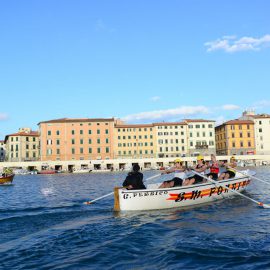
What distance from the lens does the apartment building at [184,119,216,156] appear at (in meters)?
94.1

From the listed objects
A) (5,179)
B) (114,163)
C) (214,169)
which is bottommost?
(5,179)

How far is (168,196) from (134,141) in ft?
258

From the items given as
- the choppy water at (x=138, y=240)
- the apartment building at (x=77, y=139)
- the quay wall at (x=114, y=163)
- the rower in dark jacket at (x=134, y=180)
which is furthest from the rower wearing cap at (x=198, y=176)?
the apartment building at (x=77, y=139)

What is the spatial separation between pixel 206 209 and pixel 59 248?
690 centimetres

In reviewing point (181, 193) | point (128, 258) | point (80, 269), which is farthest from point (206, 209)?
point (80, 269)

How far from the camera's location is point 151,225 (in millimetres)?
10359

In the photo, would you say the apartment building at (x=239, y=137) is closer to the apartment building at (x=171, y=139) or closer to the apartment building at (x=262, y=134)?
the apartment building at (x=262, y=134)

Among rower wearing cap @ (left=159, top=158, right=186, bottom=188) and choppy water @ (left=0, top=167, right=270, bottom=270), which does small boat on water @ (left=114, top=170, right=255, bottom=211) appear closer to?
choppy water @ (left=0, top=167, right=270, bottom=270)

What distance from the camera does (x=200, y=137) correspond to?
311 ft

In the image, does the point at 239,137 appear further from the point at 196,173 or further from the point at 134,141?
the point at 196,173

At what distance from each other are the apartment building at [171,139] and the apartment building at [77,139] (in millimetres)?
11942

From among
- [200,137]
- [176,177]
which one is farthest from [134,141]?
[176,177]

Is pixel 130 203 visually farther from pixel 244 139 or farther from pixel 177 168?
pixel 244 139

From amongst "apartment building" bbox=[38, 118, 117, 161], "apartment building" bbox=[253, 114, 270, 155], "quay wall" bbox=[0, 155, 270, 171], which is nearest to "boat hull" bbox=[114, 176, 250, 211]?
"quay wall" bbox=[0, 155, 270, 171]
